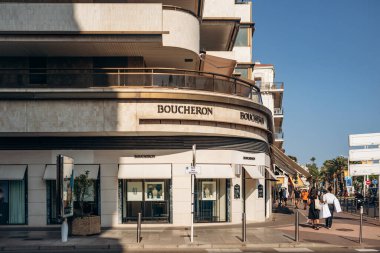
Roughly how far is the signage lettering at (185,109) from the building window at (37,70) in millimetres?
5768

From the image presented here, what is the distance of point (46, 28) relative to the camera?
22797 mm

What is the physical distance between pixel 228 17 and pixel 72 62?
36.3 feet

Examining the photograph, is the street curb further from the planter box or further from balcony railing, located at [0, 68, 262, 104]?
balcony railing, located at [0, 68, 262, 104]

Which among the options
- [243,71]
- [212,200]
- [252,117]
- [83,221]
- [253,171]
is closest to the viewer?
[83,221]

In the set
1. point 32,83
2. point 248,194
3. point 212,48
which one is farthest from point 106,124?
point 212,48

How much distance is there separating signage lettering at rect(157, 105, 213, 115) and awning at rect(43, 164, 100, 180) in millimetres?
4061

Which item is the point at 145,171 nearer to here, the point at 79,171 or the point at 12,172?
the point at 79,171

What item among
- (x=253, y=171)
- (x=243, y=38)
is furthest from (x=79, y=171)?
(x=243, y=38)

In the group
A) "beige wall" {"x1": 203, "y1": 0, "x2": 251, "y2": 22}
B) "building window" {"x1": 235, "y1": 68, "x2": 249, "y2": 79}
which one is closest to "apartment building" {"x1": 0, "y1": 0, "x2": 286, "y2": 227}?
"beige wall" {"x1": 203, "y1": 0, "x2": 251, "y2": 22}

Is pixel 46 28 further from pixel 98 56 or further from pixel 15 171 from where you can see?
pixel 15 171

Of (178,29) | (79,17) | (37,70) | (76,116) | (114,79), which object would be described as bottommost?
(76,116)

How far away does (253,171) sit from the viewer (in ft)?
86.1

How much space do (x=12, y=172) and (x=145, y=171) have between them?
598cm

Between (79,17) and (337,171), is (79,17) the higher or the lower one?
the higher one
